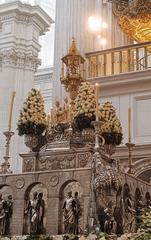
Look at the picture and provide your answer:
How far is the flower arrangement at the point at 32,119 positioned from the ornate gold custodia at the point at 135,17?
4850mm

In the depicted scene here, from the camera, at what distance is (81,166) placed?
6012 millimetres

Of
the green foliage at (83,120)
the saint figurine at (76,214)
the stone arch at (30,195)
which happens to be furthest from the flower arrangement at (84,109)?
the saint figurine at (76,214)

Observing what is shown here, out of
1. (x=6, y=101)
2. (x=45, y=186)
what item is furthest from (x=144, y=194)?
(x=6, y=101)

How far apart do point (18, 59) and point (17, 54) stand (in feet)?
0.51

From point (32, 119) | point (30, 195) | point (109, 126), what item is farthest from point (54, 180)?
point (109, 126)

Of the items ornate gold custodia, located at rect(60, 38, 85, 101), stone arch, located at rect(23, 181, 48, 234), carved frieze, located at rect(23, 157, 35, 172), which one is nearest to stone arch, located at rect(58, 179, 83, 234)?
stone arch, located at rect(23, 181, 48, 234)

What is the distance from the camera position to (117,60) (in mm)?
10656

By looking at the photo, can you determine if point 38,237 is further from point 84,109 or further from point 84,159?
point 84,109

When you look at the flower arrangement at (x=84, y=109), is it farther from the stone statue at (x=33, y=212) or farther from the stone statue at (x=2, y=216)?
the stone statue at (x=2, y=216)

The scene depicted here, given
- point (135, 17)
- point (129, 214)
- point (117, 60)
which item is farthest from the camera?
point (135, 17)

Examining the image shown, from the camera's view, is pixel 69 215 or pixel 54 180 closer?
pixel 69 215

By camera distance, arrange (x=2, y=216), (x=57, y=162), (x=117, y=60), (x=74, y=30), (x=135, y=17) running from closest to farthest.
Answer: (x=2, y=216) < (x=57, y=162) < (x=117, y=60) < (x=74, y=30) < (x=135, y=17)

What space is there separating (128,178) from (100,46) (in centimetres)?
552

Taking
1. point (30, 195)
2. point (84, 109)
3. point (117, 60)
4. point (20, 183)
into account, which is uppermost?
point (117, 60)
